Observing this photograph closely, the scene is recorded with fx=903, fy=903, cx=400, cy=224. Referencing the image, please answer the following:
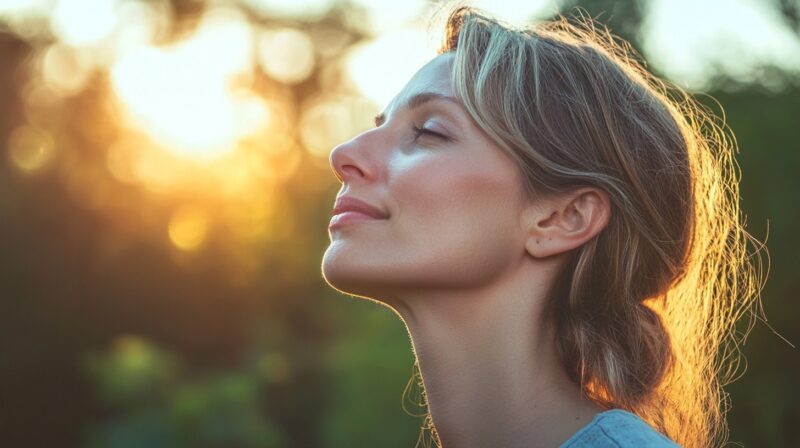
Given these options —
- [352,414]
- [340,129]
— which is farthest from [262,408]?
[340,129]

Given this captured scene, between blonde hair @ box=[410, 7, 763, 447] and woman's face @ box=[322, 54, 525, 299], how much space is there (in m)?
0.06

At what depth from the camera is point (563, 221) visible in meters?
2.26

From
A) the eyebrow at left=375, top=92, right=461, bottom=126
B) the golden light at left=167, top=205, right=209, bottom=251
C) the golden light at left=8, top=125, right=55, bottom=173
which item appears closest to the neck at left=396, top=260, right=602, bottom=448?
the eyebrow at left=375, top=92, right=461, bottom=126

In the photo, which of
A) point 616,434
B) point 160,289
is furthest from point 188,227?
point 616,434

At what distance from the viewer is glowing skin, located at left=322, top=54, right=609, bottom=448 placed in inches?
84.7

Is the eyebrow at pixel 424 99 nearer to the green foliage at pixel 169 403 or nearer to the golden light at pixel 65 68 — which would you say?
the green foliage at pixel 169 403

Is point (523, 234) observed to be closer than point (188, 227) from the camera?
Yes

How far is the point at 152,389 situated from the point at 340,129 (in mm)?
7340

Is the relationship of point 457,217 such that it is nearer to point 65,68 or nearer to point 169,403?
point 169,403

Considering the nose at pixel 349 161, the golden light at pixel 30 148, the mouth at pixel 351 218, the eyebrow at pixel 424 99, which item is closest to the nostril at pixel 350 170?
the nose at pixel 349 161

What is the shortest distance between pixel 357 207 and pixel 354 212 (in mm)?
14

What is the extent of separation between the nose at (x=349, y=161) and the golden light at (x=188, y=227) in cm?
1022

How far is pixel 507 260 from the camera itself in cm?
222

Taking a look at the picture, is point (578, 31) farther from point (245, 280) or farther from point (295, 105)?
point (295, 105)
